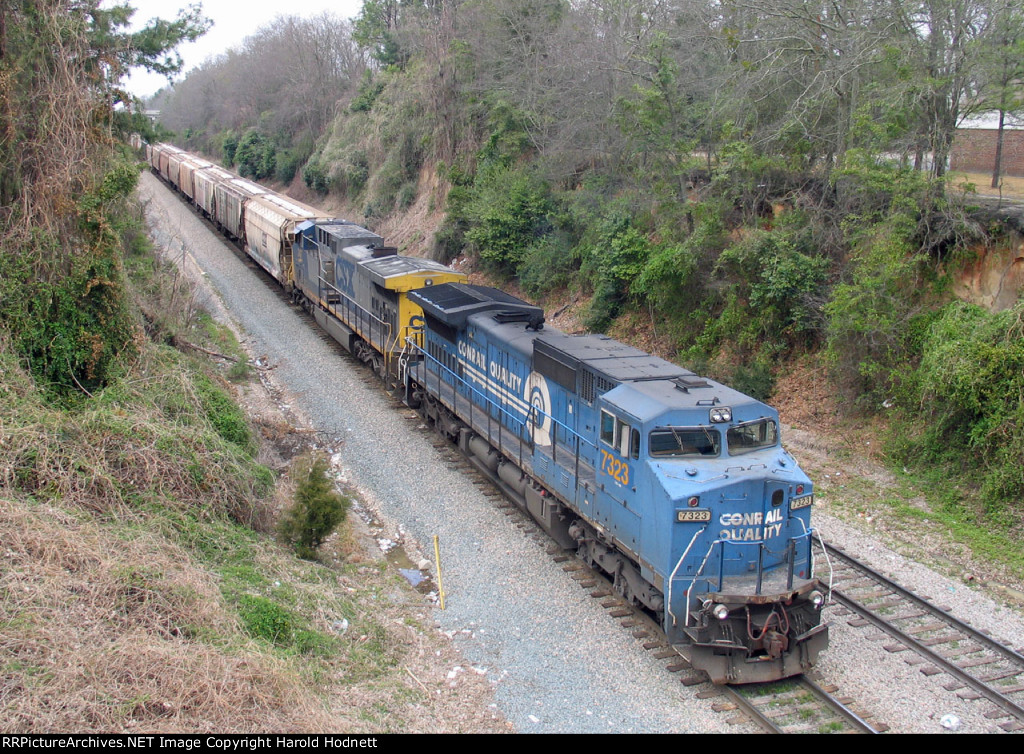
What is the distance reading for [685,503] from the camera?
8570mm

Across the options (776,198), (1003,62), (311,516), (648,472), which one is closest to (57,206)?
(311,516)

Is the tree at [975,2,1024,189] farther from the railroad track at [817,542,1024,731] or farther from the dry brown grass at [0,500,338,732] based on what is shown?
the dry brown grass at [0,500,338,732]

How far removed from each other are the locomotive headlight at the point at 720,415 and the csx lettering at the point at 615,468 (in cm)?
117

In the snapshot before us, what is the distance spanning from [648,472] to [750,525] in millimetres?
1223

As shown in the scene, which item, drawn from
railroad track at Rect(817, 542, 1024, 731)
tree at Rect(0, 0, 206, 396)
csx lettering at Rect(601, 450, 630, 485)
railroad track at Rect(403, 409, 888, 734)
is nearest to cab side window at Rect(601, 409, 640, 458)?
csx lettering at Rect(601, 450, 630, 485)

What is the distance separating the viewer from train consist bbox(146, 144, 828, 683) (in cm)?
861

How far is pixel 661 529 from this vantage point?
8828 mm

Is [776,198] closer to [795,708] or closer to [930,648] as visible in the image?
[930,648]

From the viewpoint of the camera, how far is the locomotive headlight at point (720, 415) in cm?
909

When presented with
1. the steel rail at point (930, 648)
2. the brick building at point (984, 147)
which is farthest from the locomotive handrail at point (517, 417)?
the brick building at point (984, 147)

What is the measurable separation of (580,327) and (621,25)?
29.2 ft

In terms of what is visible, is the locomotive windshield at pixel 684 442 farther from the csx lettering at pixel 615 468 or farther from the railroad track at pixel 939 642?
the railroad track at pixel 939 642
